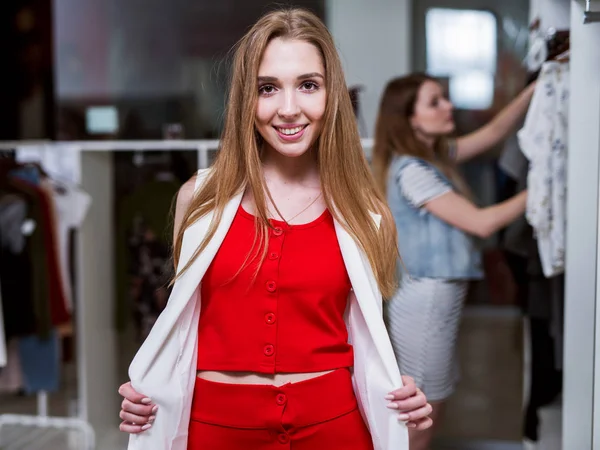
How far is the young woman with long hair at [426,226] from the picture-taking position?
2.78 meters

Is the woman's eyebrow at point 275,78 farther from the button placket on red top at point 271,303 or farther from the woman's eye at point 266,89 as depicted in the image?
the button placket on red top at point 271,303

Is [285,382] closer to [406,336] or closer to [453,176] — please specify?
[406,336]

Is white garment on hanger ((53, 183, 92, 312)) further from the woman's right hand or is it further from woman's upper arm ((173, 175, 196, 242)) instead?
the woman's right hand

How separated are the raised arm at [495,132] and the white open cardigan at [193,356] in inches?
66.9

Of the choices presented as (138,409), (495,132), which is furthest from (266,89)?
(495,132)

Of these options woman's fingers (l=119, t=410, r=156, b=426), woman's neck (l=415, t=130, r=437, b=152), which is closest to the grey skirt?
woman's neck (l=415, t=130, r=437, b=152)

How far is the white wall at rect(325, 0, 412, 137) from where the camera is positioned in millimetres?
3646

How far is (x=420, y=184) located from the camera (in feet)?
9.09

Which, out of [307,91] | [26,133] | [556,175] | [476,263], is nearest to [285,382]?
[307,91]

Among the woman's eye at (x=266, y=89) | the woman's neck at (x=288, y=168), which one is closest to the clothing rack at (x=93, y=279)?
the woman's neck at (x=288, y=168)

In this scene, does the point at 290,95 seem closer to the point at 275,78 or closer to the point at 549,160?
the point at 275,78

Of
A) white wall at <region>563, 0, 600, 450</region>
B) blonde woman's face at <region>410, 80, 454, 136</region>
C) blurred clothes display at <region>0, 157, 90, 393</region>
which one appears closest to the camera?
white wall at <region>563, 0, 600, 450</region>

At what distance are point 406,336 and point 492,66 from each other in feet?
5.34

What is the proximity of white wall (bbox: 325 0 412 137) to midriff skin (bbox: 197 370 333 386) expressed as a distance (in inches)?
92.6
